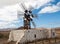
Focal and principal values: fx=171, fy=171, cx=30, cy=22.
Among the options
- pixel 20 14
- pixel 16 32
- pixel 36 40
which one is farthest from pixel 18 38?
pixel 20 14

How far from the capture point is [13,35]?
111 ft

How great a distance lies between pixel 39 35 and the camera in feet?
114

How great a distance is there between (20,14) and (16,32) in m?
4.92

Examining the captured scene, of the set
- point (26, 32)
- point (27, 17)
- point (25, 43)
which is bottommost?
point (25, 43)

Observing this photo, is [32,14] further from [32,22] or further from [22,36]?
[22,36]

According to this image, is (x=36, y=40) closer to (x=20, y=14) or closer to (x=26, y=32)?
(x=26, y=32)

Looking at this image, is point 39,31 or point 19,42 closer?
point 19,42

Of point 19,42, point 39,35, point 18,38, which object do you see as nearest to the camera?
point 19,42

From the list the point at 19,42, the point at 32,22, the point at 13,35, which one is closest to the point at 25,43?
the point at 19,42

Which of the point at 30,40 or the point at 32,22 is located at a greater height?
the point at 32,22

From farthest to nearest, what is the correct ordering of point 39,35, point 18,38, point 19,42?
1. point 39,35
2. point 18,38
3. point 19,42

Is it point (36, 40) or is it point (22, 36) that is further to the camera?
point (36, 40)

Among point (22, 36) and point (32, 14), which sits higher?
point (32, 14)

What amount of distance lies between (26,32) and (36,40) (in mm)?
3496
